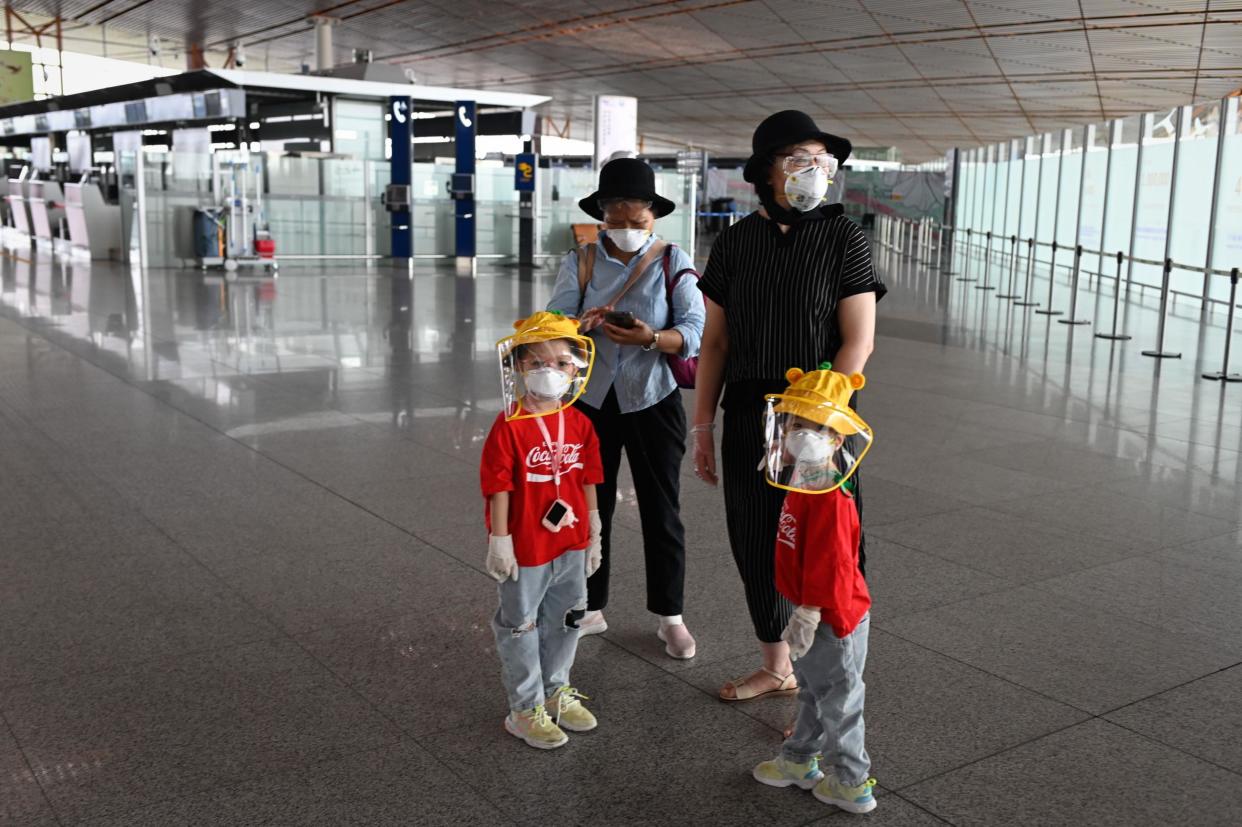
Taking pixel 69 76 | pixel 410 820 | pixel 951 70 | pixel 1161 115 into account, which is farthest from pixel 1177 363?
pixel 69 76

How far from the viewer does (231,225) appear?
21.6 meters

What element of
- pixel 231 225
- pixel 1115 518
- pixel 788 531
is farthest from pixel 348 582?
pixel 231 225

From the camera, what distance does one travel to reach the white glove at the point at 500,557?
3125mm

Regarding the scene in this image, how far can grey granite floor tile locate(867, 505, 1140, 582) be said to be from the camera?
4992 millimetres

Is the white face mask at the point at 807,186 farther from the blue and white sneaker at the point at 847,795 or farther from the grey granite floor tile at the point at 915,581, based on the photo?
the grey granite floor tile at the point at 915,581

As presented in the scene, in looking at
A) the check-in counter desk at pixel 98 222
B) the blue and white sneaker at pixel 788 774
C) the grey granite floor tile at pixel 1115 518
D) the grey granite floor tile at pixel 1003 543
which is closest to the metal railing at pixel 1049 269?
the grey granite floor tile at pixel 1115 518

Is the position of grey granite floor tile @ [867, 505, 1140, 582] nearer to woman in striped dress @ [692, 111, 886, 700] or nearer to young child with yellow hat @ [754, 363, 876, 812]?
woman in striped dress @ [692, 111, 886, 700]

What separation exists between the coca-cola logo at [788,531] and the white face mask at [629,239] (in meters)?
1.29

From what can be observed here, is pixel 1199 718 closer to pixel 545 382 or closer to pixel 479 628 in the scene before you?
pixel 545 382

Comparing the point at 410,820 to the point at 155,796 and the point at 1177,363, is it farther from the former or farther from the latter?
the point at 1177,363

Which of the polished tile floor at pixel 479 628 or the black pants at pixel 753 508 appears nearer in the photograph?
the polished tile floor at pixel 479 628

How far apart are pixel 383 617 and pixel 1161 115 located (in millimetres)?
18451

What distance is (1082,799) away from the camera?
3020mm

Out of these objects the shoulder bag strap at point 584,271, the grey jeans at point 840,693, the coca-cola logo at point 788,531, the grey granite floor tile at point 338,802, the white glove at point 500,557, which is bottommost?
the grey granite floor tile at point 338,802
